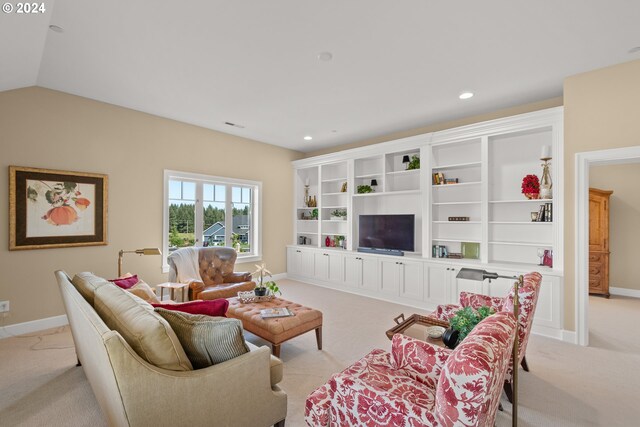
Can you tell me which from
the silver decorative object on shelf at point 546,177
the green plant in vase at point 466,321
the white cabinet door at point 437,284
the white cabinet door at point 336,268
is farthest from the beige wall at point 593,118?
the white cabinet door at point 336,268

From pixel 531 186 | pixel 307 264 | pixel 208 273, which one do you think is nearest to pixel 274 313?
pixel 208 273

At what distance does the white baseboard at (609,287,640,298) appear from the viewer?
512cm

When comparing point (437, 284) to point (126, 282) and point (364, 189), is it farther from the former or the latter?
point (126, 282)

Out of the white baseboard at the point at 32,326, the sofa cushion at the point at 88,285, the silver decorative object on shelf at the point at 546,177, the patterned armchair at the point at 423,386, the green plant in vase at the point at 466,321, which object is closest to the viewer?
the patterned armchair at the point at 423,386

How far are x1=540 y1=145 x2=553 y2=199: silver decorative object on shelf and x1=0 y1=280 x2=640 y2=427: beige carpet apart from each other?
175cm

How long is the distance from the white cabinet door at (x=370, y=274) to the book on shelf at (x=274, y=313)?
2390 millimetres

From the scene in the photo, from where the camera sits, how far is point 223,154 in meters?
5.50

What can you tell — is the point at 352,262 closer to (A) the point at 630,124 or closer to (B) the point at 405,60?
(B) the point at 405,60

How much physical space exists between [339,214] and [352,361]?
143 inches

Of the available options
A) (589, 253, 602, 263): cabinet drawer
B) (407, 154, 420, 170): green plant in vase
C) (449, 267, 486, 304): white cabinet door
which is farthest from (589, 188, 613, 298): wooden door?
(407, 154, 420, 170): green plant in vase

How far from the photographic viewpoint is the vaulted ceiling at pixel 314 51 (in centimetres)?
222

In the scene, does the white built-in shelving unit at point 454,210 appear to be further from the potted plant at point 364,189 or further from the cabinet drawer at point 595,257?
the cabinet drawer at point 595,257

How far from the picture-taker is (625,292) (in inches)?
205

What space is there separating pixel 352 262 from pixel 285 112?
2.85 metres
